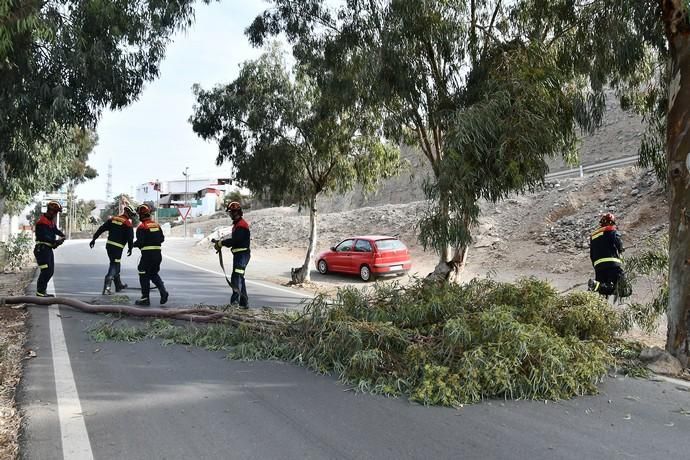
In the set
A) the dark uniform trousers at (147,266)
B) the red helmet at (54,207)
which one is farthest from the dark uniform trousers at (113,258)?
the dark uniform trousers at (147,266)

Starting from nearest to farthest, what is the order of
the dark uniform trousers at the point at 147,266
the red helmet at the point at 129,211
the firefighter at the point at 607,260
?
the firefighter at the point at 607,260
the dark uniform trousers at the point at 147,266
the red helmet at the point at 129,211

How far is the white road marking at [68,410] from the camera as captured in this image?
3.70m

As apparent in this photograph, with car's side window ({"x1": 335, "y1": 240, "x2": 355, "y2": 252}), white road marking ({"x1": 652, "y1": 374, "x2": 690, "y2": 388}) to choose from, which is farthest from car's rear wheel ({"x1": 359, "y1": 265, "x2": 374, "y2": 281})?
white road marking ({"x1": 652, "y1": 374, "x2": 690, "y2": 388})

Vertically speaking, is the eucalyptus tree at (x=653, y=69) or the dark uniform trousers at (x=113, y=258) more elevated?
the eucalyptus tree at (x=653, y=69)

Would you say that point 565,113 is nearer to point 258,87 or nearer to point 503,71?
point 503,71

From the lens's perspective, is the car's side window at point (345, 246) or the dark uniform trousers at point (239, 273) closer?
the dark uniform trousers at point (239, 273)

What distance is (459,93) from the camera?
8680 mm

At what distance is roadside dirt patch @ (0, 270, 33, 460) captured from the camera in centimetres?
385

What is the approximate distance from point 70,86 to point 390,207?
2291cm

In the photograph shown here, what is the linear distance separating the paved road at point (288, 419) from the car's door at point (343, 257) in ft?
37.2

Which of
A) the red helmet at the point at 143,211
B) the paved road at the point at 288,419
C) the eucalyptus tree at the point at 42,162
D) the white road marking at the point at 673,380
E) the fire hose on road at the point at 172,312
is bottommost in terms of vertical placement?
the white road marking at the point at 673,380

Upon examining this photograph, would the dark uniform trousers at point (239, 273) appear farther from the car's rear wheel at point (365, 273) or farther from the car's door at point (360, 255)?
the car's rear wheel at point (365, 273)

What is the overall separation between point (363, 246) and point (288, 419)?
12.5 meters

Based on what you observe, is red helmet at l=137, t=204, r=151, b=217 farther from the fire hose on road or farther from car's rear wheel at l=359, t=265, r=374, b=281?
car's rear wheel at l=359, t=265, r=374, b=281
